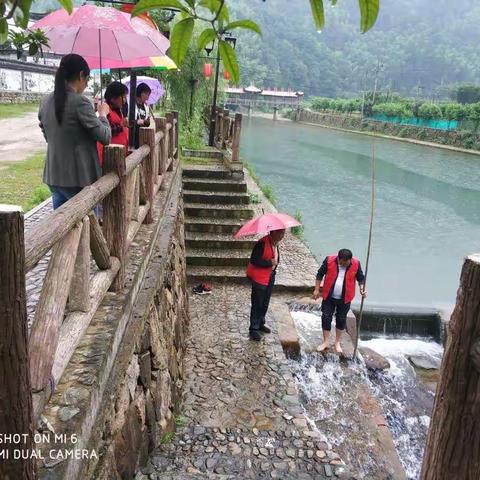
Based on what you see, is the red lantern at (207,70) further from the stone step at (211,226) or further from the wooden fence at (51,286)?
the wooden fence at (51,286)

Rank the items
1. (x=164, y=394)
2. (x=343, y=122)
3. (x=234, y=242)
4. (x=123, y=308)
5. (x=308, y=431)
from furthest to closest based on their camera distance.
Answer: (x=343, y=122)
(x=234, y=242)
(x=308, y=431)
(x=164, y=394)
(x=123, y=308)

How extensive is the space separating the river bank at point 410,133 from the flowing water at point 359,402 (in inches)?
744

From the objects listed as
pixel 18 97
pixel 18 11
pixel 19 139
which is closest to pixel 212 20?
pixel 18 11

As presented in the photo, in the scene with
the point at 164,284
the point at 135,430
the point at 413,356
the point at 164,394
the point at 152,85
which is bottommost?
the point at 413,356

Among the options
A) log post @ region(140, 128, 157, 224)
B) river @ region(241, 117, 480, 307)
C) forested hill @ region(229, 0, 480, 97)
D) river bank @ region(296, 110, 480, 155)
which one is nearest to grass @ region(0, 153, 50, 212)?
log post @ region(140, 128, 157, 224)

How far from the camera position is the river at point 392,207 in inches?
470

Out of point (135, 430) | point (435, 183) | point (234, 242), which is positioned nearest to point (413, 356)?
point (234, 242)

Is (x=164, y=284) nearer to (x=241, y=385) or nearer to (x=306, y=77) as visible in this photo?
(x=241, y=385)

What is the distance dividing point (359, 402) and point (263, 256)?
199 cm

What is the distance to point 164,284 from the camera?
4.43m

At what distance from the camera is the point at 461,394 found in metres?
1.61

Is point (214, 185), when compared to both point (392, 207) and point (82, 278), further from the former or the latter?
point (392, 207)

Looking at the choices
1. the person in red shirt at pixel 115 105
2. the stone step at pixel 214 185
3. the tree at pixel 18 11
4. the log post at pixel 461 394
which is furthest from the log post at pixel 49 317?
the stone step at pixel 214 185

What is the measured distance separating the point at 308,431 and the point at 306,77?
93.3 m
